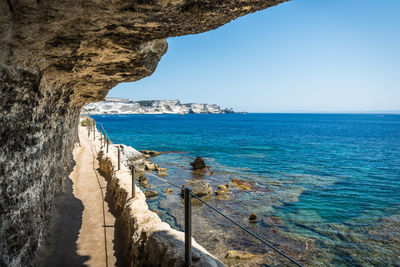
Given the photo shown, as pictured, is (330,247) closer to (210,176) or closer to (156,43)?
(156,43)

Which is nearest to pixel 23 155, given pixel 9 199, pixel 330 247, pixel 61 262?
pixel 9 199

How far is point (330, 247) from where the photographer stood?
10.8 meters

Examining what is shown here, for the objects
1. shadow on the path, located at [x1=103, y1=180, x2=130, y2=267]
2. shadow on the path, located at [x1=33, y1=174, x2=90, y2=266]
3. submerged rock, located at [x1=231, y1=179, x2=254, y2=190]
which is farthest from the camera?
submerged rock, located at [x1=231, y1=179, x2=254, y2=190]

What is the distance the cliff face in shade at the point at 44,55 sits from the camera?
107 inches

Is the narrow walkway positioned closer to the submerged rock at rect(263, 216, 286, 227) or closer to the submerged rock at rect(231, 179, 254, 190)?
the submerged rock at rect(263, 216, 286, 227)

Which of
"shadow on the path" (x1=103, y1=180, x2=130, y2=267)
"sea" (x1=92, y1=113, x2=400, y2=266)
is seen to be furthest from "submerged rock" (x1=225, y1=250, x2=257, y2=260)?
"shadow on the path" (x1=103, y1=180, x2=130, y2=267)

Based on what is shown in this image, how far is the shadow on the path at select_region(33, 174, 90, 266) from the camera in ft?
17.6

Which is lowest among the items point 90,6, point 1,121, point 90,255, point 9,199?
point 90,255

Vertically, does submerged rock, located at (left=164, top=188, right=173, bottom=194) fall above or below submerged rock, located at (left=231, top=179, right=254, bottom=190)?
above

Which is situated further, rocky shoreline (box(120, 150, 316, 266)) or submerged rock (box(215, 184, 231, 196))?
submerged rock (box(215, 184, 231, 196))

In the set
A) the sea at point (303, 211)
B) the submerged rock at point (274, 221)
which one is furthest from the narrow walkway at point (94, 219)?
the submerged rock at point (274, 221)

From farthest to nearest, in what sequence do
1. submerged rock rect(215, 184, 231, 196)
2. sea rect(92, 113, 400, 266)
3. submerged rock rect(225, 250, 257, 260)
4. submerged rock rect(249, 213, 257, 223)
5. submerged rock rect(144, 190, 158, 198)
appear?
submerged rock rect(215, 184, 231, 196) → submerged rock rect(144, 190, 158, 198) → submerged rock rect(249, 213, 257, 223) → sea rect(92, 113, 400, 266) → submerged rock rect(225, 250, 257, 260)

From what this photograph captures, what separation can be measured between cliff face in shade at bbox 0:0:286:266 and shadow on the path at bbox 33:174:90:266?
23.6 inches

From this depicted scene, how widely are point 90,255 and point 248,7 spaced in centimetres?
593
